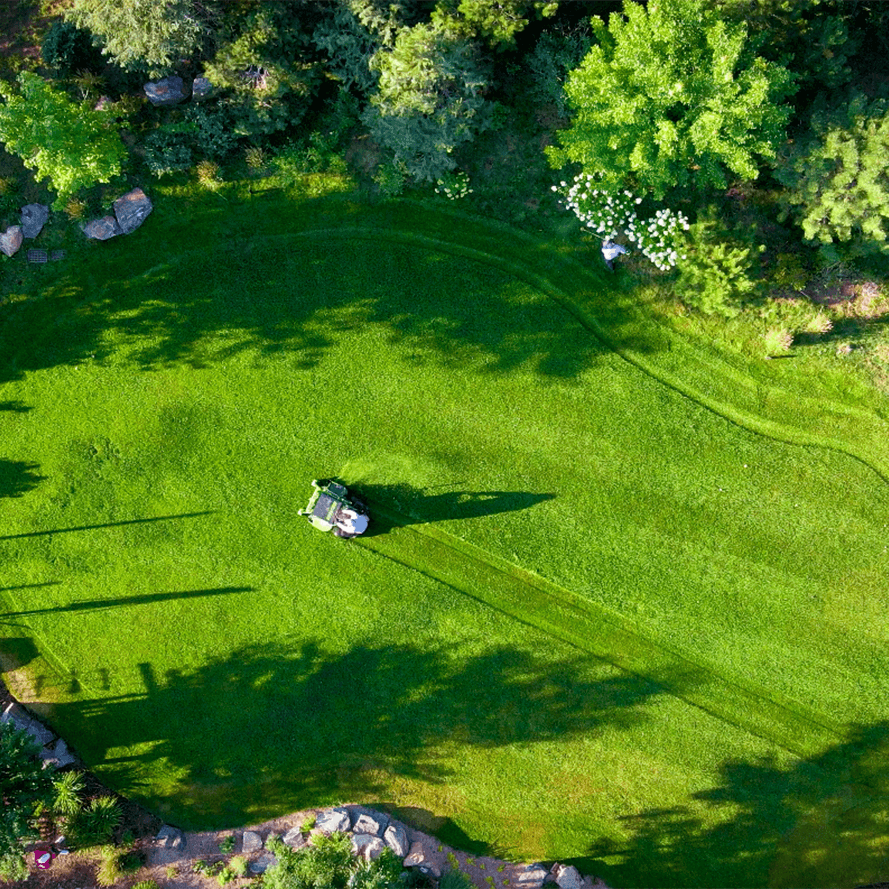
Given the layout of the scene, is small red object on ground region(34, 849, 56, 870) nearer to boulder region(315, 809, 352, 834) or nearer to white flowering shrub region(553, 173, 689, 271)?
boulder region(315, 809, 352, 834)

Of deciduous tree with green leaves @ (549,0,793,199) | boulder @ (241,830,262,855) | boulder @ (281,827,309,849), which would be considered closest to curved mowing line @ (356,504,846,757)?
boulder @ (281,827,309,849)

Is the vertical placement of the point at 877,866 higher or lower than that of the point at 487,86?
lower

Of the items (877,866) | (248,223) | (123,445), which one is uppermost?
(248,223)

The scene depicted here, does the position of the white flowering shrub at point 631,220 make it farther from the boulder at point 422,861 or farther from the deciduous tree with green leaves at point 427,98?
the boulder at point 422,861

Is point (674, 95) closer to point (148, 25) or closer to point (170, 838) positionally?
point (148, 25)

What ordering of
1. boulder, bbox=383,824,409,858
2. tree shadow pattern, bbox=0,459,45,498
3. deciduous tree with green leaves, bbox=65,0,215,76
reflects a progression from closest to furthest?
1. deciduous tree with green leaves, bbox=65,0,215,76
2. boulder, bbox=383,824,409,858
3. tree shadow pattern, bbox=0,459,45,498

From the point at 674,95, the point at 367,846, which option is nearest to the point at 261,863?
the point at 367,846

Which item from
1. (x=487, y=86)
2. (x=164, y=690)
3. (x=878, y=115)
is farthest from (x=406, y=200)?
(x=164, y=690)

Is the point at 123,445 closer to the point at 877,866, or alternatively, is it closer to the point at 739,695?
the point at 739,695
